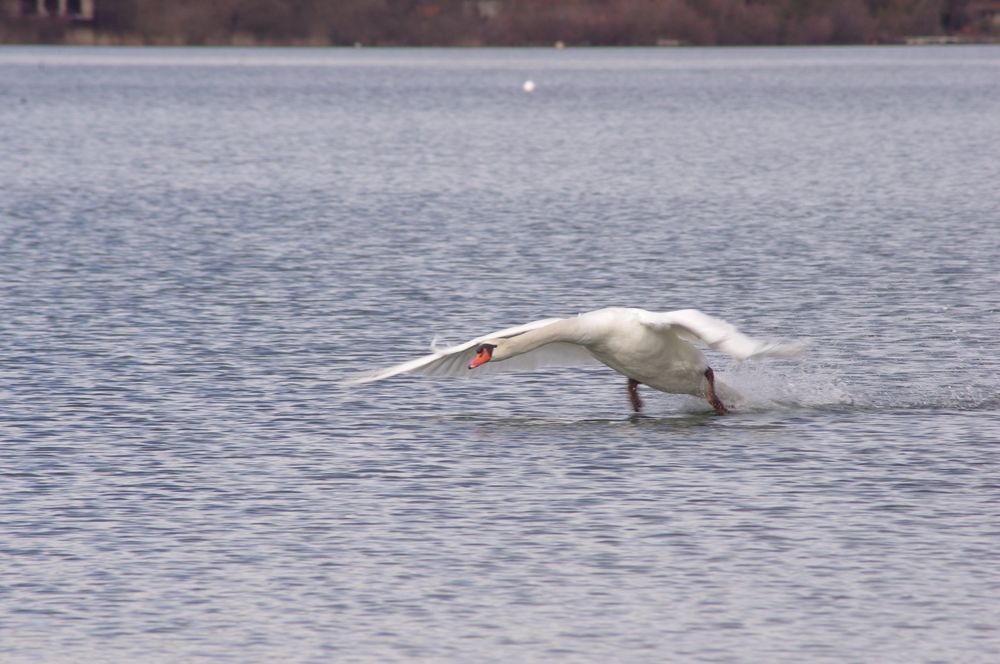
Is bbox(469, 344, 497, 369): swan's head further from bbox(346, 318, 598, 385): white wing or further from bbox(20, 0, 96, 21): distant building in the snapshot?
bbox(20, 0, 96, 21): distant building

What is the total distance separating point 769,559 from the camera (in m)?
11.0

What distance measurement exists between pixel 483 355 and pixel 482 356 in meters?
0.01

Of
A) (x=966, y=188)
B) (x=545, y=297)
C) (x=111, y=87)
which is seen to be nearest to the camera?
(x=545, y=297)

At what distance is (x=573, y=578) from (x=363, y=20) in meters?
177

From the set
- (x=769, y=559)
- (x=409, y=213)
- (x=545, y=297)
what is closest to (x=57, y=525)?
(x=769, y=559)

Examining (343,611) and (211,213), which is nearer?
(343,611)

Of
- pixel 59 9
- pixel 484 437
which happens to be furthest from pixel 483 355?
pixel 59 9

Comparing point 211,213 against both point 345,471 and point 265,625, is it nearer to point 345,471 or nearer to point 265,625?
point 345,471

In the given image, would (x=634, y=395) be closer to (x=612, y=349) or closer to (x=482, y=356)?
(x=612, y=349)

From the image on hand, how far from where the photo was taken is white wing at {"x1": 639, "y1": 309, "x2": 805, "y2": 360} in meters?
13.3

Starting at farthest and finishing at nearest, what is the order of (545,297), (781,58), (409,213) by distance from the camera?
1. (781,58)
2. (409,213)
3. (545,297)

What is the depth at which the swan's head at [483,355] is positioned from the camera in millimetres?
14312

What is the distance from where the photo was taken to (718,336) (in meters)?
13.6

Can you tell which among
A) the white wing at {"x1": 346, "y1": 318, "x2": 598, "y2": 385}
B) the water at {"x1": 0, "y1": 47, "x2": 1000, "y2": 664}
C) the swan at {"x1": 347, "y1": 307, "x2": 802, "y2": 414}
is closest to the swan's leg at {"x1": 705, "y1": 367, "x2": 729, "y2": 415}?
the swan at {"x1": 347, "y1": 307, "x2": 802, "y2": 414}
